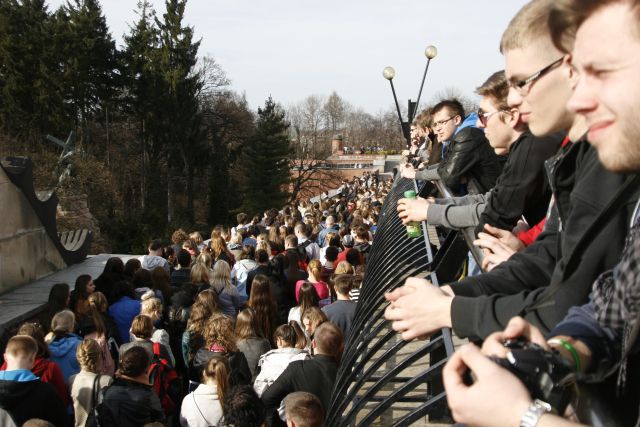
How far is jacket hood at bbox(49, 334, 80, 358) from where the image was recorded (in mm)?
6281

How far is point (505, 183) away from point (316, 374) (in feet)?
8.26

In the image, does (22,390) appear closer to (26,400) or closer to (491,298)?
(26,400)

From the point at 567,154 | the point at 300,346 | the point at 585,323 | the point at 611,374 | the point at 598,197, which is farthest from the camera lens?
the point at 300,346

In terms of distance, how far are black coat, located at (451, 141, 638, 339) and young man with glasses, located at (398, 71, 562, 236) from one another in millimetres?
→ 678

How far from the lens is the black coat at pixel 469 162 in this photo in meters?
5.01

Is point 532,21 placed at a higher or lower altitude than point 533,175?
higher

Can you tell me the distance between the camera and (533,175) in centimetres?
313

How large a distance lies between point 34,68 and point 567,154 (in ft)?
142

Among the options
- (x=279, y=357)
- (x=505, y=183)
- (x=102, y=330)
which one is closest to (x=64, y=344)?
A: (x=102, y=330)

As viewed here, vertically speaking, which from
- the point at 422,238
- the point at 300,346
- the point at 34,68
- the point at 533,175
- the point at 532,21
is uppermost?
the point at 34,68

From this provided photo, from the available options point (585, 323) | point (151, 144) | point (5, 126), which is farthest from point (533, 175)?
point (151, 144)

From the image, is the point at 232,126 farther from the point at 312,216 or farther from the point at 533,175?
the point at 533,175

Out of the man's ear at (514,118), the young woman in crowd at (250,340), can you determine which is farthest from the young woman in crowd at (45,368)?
the man's ear at (514,118)

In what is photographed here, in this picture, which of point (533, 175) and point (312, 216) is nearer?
point (533, 175)
